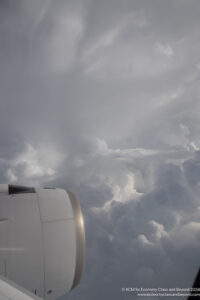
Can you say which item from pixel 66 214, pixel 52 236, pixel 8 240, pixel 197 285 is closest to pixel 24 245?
pixel 8 240

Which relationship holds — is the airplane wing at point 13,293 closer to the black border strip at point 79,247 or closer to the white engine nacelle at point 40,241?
the white engine nacelle at point 40,241

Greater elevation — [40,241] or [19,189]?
[19,189]

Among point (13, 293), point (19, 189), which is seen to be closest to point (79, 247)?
point (19, 189)

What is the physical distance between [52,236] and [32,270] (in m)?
1.27

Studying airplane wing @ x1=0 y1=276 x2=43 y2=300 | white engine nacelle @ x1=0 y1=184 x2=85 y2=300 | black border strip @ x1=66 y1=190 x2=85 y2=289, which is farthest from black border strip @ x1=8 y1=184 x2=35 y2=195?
airplane wing @ x1=0 y1=276 x2=43 y2=300

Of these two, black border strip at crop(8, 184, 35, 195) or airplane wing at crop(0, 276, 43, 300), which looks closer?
airplane wing at crop(0, 276, 43, 300)

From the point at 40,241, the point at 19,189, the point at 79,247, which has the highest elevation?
the point at 19,189

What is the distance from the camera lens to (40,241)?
6.23 metres

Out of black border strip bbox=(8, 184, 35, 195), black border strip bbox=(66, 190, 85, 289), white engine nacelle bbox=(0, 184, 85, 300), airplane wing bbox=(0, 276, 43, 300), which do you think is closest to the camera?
airplane wing bbox=(0, 276, 43, 300)

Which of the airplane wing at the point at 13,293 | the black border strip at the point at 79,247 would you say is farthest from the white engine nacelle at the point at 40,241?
the airplane wing at the point at 13,293

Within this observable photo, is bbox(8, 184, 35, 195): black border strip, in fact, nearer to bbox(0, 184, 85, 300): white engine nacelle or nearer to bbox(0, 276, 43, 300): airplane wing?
bbox(0, 184, 85, 300): white engine nacelle

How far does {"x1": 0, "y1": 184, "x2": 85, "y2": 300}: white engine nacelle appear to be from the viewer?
19.4ft

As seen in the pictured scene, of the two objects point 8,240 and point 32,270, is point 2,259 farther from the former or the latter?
point 32,270

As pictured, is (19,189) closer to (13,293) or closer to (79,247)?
(79,247)
